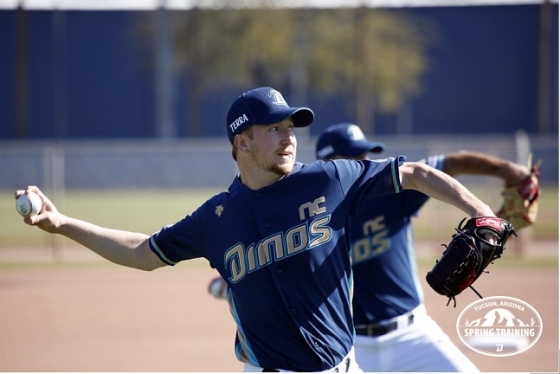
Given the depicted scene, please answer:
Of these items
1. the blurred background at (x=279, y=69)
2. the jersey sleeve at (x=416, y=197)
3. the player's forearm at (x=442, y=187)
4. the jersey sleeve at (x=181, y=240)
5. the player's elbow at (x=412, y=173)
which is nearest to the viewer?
the player's forearm at (x=442, y=187)

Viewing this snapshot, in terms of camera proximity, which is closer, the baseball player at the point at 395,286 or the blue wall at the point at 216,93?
the baseball player at the point at 395,286

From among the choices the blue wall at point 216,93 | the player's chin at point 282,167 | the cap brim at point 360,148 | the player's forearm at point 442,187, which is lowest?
the player's forearm at point 442,187

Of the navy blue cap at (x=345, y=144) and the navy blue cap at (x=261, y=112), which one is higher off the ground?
the navy blue cap at (x=261, y=112)

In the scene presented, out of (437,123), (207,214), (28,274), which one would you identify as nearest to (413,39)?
(437,123)

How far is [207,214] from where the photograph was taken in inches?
175

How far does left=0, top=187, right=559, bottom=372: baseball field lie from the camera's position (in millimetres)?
8531

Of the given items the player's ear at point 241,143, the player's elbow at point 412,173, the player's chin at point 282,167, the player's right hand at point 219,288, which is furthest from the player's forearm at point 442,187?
the player's right hand at point 219,288

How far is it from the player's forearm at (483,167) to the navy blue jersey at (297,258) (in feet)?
5.22

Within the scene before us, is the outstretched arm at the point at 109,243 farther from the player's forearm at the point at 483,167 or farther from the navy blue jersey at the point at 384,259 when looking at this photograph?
the player's forearm at the point at 483,167

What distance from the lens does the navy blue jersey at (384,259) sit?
18.3 ft

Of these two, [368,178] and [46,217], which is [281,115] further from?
[46,217]

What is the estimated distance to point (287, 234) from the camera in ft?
14.0

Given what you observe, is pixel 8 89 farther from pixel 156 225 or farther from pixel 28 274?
pixel 28 274

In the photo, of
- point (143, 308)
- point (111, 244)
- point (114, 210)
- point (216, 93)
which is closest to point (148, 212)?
point (114, 210)
